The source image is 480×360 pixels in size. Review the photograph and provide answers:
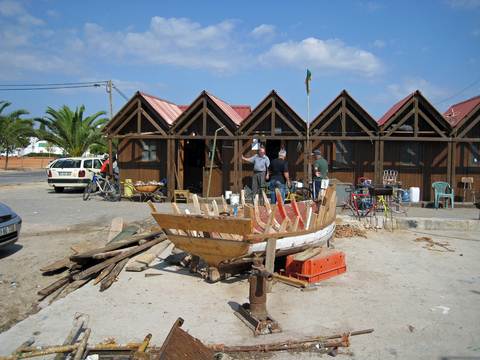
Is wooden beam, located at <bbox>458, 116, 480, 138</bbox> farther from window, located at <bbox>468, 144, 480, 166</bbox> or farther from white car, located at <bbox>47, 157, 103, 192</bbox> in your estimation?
white car, located at <bbox>47, 157, 103, 192</bbox>

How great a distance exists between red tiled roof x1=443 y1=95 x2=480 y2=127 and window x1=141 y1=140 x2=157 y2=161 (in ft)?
39.8

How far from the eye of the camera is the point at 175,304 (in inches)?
245

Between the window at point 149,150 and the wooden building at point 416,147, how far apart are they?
30.3 feet

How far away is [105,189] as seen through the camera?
17.6m

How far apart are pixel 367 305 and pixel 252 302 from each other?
1892mm

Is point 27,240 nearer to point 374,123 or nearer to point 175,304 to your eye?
point 175,304

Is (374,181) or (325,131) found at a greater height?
(325,131)

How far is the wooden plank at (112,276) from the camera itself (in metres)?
6.95

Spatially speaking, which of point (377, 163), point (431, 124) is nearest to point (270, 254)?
point (377, 163)

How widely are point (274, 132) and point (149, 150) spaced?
18.4 feet

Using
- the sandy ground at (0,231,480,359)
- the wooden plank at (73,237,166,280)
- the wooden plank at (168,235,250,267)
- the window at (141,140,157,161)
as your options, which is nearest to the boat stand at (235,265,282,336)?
the sandy ground at (0,231,480,359)

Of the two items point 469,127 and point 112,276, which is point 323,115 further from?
point 112,276

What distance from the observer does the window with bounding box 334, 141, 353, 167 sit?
16.8 meters

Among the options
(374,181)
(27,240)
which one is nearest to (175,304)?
(27,240)
